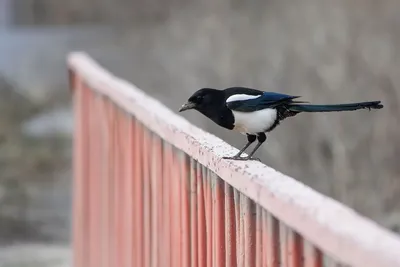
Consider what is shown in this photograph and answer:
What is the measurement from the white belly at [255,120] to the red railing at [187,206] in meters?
0.11

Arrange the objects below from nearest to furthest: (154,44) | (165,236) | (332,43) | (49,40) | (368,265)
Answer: (368,265) → (165,236) → (332,43) → (154,44) → (49,40)

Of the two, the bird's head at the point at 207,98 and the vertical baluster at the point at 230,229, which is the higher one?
the bird's head at the point at 207,98

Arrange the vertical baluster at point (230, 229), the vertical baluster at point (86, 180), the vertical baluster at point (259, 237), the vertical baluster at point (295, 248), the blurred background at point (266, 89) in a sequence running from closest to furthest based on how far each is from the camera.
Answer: the vertical baluster at point (295, 248) < the vertical baluster at point (259, 237) < the vertical baluster at point (230, 229) < the vertical baluster at point (86, 180) < the blurred background at point (266, 89)

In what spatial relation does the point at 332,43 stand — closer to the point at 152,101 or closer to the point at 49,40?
the point at 152,101

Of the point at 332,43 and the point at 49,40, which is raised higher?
the point at 49,40

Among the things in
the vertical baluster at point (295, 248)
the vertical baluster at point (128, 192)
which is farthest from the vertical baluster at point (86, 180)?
the vertical baluster at point (295, 248)

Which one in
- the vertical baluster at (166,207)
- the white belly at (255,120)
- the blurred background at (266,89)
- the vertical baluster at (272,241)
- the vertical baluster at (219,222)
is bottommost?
the vertical baluster at (272,241)

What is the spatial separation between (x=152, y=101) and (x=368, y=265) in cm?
207

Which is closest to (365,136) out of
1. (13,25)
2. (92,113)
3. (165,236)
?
(92,113)

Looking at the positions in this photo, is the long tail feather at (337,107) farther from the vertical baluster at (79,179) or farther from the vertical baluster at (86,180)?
the vertical baluster at (79,179)

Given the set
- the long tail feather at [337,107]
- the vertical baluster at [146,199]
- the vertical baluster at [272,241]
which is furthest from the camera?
the vertical baluster at [146,199]

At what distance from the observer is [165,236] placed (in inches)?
106

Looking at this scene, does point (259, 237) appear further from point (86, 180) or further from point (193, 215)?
point (86, 180)

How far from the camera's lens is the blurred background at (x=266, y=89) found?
633cm
